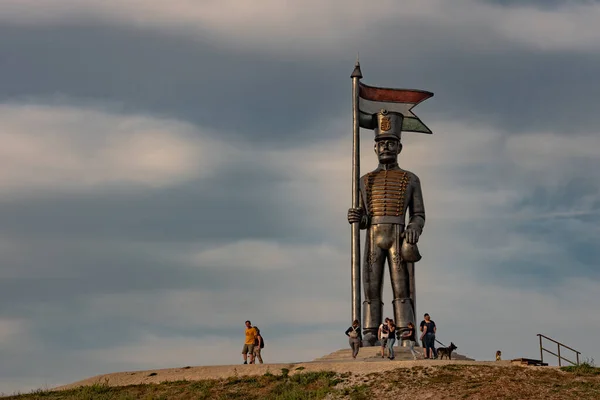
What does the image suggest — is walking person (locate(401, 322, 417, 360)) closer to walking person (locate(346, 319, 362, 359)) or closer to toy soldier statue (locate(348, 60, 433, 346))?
toy soldier statue (locate(348, 60, 433, 346))

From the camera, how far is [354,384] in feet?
90.0

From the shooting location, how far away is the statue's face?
34906 millimetres

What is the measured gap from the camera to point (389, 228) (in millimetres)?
34125

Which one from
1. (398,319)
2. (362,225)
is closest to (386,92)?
(362,225)

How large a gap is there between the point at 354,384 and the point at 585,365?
20.8ft

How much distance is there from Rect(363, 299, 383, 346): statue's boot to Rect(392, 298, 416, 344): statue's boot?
0.54 meters

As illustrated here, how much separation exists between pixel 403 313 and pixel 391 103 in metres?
7.33

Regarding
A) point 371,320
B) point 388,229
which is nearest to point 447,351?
point 371,320

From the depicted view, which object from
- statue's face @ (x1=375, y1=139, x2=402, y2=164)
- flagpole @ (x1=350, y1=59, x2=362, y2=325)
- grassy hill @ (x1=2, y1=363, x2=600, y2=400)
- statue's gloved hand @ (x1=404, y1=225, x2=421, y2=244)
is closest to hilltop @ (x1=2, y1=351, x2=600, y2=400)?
grassy hill @ (x1=2, y1=363, x2=600, y2=400)

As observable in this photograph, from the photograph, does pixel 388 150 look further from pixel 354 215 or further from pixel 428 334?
pixel 428 334

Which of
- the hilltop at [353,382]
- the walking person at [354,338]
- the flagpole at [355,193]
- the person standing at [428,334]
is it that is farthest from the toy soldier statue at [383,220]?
the hilltop at [353,382]

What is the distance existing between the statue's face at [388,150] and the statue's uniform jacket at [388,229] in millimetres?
404

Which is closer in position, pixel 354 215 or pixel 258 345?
pixel 258 345

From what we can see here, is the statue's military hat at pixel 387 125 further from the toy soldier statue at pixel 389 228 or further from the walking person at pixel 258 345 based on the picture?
the walking person at pixel 258 345
